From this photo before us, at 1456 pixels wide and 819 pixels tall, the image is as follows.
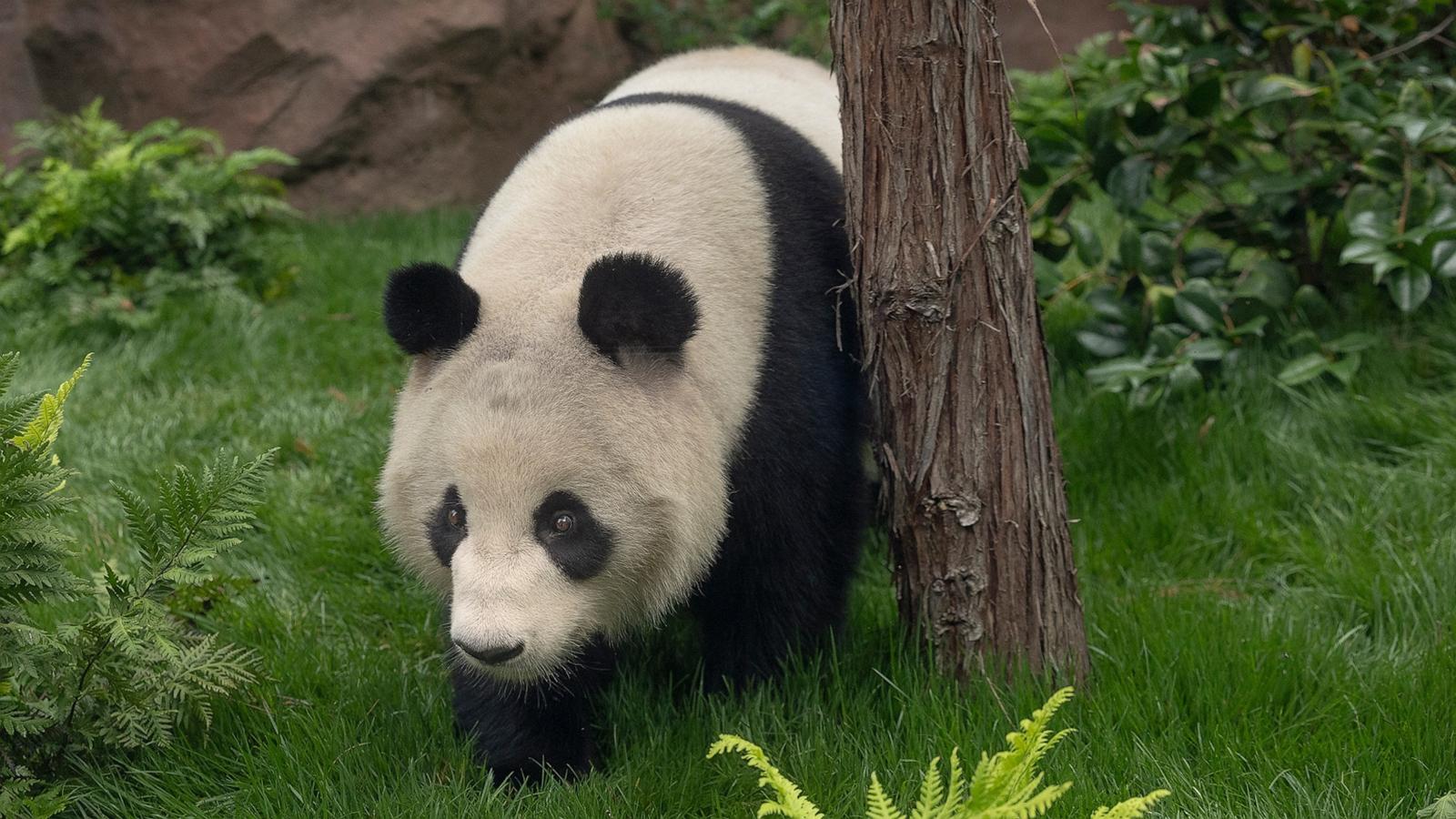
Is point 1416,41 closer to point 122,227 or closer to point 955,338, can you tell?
point 955,338

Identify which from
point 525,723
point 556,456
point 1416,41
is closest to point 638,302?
point 556,456

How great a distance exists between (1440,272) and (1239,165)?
3.35 feet

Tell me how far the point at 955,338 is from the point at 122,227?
16.5 feet

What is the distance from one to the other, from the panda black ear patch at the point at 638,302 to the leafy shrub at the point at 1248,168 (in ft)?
6.59

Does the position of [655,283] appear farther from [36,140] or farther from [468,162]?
[468,162]

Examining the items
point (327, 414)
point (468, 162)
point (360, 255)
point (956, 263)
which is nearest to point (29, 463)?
point (956, 263)

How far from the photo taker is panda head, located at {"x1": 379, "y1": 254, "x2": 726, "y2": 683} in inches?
115

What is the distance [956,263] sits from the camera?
3131 mm

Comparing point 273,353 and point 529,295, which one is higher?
point 529,295

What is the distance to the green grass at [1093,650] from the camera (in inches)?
121

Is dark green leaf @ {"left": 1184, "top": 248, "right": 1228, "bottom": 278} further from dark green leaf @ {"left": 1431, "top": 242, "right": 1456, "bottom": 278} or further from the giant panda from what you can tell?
the giant panda

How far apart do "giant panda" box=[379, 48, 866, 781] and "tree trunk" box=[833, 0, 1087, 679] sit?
0.23 meters

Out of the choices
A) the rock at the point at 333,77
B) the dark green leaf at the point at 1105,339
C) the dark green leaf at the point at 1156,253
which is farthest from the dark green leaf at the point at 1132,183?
the rock at the point at 333,77

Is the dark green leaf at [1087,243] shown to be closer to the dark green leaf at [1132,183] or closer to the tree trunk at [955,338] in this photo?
the dark green leaf at [1132,183]
